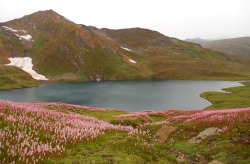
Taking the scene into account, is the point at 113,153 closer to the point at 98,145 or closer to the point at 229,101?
the point at 98,145

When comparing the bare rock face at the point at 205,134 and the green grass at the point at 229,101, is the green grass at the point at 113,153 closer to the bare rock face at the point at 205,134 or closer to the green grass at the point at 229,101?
the bare rock face at the point at 205,134

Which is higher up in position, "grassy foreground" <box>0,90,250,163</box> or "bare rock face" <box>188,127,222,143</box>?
"grassy foreground" <box>0,90,250,163</box>

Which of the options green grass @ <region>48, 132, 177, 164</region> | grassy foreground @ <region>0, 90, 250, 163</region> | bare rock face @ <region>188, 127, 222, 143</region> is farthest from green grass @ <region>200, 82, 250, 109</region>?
green grass @ <region>48, 132, 177, 164</region>

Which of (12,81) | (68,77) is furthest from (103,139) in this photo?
(68,77)

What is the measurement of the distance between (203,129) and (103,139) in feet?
32.8

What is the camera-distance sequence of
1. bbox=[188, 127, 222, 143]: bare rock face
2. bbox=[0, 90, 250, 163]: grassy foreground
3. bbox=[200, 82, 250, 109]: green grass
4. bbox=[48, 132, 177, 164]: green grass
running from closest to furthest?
1. bbox=[0, 90, 250, 163]: grassy foreground
2. bbox=[48, 132, 177, 164]: green grass
3. bbox=[188, 127, 222, 143]: bare rock face
4. bbox=[200, 82, 250, 109]: green grass

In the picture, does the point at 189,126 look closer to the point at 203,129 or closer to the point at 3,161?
the point at 203,129

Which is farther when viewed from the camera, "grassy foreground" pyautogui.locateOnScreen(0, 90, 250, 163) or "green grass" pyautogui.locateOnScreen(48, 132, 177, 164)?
"green grass" pyautogui.locateOnScreen(48, 132, 177, 164)

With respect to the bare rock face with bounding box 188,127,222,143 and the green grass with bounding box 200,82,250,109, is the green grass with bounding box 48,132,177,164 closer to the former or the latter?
the bare rock face with bounding box 188,127,222,143

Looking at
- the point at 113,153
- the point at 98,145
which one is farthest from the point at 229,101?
the point at 113,153

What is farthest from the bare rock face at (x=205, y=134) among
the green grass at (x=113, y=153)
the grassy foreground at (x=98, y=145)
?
the green grass at (x=113, y=153)

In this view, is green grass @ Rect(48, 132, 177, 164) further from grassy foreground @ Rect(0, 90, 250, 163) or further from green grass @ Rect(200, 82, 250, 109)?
green grass @ Rect(200, 82, 250, 109)

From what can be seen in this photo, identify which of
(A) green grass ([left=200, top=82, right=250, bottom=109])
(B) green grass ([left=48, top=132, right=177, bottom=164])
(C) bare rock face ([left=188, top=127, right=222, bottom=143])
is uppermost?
(B) green grass ([left=48, top=132, right=177, bottom=164])

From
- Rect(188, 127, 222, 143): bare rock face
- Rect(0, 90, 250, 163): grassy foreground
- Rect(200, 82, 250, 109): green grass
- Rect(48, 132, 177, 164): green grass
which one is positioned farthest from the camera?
Rect(200, 82, 250, 109): green grass
